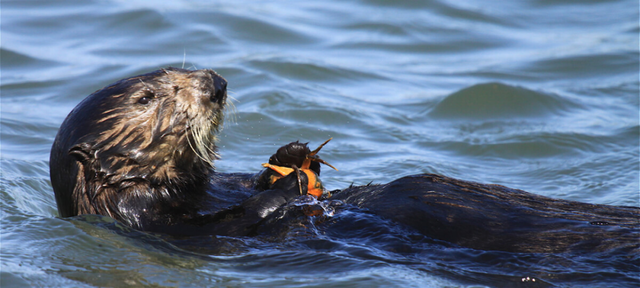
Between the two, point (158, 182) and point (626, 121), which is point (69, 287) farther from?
point (626, 121)

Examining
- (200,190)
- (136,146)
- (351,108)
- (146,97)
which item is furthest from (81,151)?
(351,108)

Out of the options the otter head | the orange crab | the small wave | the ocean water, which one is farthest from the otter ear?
the small wave

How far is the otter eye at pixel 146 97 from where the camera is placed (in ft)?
12.4

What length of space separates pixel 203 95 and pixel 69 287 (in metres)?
1.31

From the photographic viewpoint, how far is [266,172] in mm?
3953

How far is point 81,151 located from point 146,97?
0.48 m

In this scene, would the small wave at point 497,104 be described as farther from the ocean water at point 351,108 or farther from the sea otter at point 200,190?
the sea otter at point 200,190

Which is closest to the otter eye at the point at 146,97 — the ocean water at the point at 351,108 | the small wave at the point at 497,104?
the ocean water at the point at 351,108

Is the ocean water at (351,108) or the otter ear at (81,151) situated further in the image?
the otter ear at (81,151)

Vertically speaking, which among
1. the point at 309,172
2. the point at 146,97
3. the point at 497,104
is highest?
the point at 497,104

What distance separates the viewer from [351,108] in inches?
301

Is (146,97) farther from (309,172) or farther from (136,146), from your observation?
(309,172)

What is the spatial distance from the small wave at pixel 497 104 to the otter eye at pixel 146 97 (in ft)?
14.6

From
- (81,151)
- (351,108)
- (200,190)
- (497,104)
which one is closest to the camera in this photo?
(81,151)
